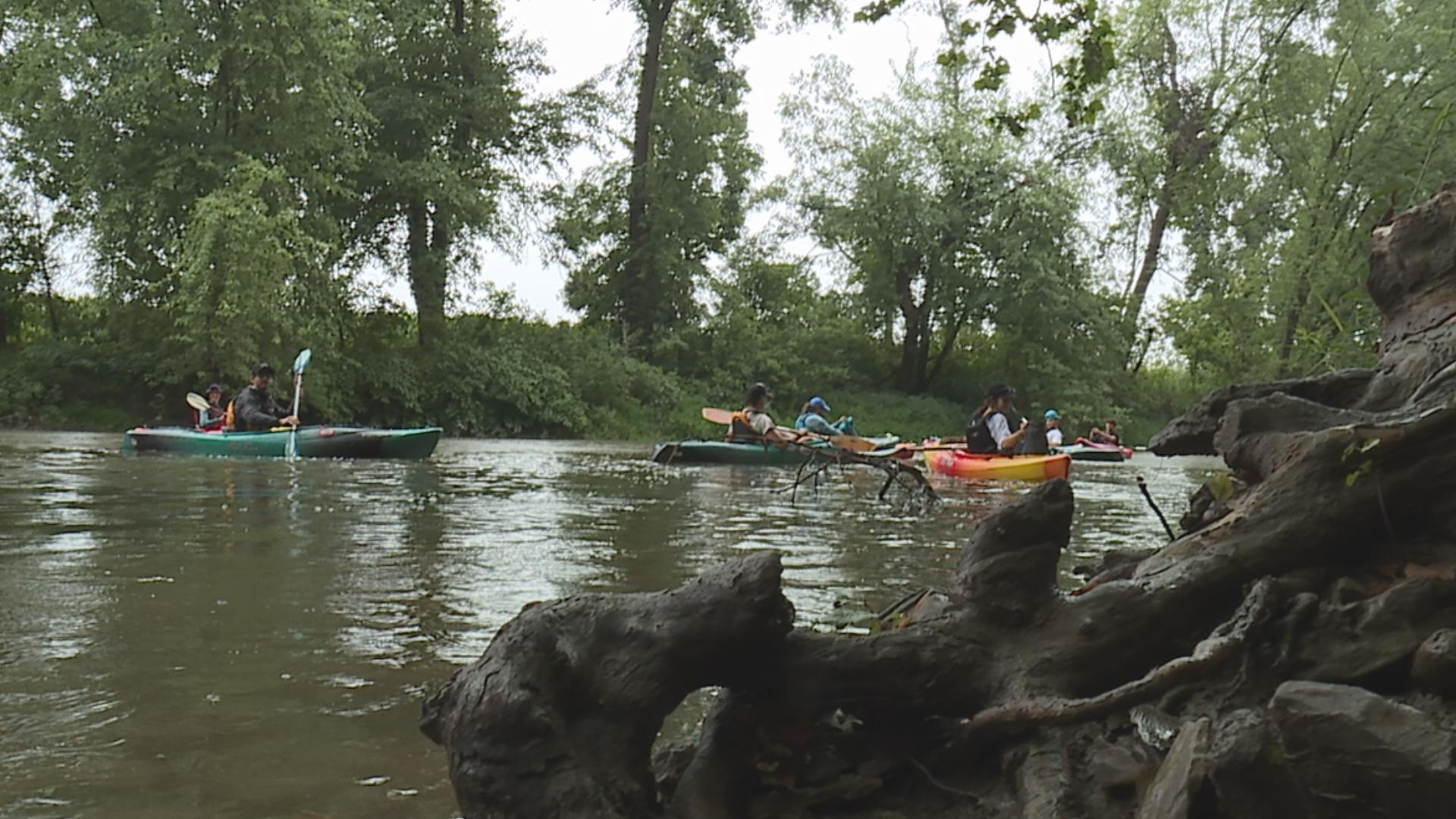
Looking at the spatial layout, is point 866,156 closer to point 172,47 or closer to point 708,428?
point 708,428

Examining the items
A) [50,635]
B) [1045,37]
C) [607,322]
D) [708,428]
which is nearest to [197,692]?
[50,635]

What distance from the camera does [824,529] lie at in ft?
30.3

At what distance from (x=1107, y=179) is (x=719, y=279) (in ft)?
41.8

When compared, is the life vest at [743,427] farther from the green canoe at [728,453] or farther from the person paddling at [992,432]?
the person paddling at [992,432]

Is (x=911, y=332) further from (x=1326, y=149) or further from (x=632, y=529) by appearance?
(x=632, y=529)

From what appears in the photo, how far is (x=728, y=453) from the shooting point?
60.0ft

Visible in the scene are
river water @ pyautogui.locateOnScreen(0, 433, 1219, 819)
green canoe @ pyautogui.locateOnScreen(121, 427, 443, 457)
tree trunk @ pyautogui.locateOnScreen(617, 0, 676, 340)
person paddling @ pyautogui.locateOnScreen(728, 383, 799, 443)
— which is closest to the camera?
river water @ pyautogui.locateOnScreen(0, 433, 1219, 819)

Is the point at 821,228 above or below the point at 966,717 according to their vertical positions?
above

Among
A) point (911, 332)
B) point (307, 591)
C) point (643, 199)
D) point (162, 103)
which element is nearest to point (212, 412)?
point (162, 103)

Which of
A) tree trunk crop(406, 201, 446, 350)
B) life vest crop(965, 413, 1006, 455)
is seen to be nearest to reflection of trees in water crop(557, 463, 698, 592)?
life vest crop(965, 413, 1006, 455)

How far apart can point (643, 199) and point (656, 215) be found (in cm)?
64

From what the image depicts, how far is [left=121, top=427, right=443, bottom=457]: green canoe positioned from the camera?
1688 centimetres

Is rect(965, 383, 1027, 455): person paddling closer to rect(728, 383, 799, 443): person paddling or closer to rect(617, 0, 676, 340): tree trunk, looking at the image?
rect(728, 383, 799, 443): person paddling

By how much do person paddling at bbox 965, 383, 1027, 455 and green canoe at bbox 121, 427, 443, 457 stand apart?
25.1ft
